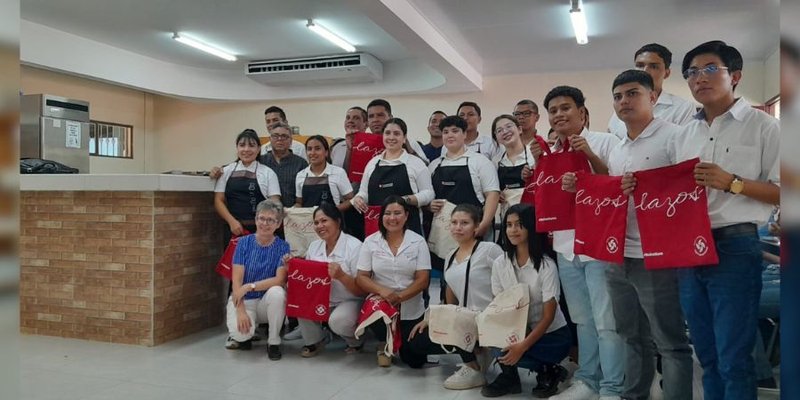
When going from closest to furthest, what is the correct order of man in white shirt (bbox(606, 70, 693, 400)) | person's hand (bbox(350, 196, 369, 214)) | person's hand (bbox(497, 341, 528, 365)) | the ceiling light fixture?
man in white shirt (bbox(606, 70, 693, 400)), person's hand (bbox(497, 341, 528, 365)), person's hand (bbox(350, 196, 369, 214)), the ceiling light fixture

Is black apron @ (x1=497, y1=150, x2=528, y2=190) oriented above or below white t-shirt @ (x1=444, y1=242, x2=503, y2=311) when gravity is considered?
above

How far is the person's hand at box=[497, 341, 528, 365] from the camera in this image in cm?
301

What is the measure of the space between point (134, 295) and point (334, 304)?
1566mm

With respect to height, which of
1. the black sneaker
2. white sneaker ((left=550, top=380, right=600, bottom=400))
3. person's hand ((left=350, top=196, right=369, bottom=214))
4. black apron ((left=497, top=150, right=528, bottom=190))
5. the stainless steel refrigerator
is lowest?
the black sneaker

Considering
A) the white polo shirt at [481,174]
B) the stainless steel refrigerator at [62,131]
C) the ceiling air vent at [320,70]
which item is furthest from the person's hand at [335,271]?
the ceiling air vent at [320,70]

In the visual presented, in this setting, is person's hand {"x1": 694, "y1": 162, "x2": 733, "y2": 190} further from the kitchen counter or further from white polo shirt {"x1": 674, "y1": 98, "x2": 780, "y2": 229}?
the kitchen counter

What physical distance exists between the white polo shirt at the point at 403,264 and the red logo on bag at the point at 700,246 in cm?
184

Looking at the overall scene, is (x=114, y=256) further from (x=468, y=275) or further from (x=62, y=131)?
(x=62, y=131)

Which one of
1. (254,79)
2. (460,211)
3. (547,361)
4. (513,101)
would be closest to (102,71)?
(254,79)

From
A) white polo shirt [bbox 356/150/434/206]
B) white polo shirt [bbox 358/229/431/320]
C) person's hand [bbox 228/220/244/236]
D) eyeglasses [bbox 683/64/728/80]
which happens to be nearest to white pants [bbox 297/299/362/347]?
white polo shirt [bbox 358/229/431/320]

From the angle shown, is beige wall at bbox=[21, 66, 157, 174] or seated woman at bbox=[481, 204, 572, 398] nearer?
seated woman at bbox=[481, 204, 572, 398]

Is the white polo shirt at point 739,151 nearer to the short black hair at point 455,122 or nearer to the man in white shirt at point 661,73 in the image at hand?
the man in white shirt at point 661,73

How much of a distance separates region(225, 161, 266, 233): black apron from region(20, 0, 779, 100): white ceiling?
2102 millimetres

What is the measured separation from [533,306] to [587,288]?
0.41 metres
